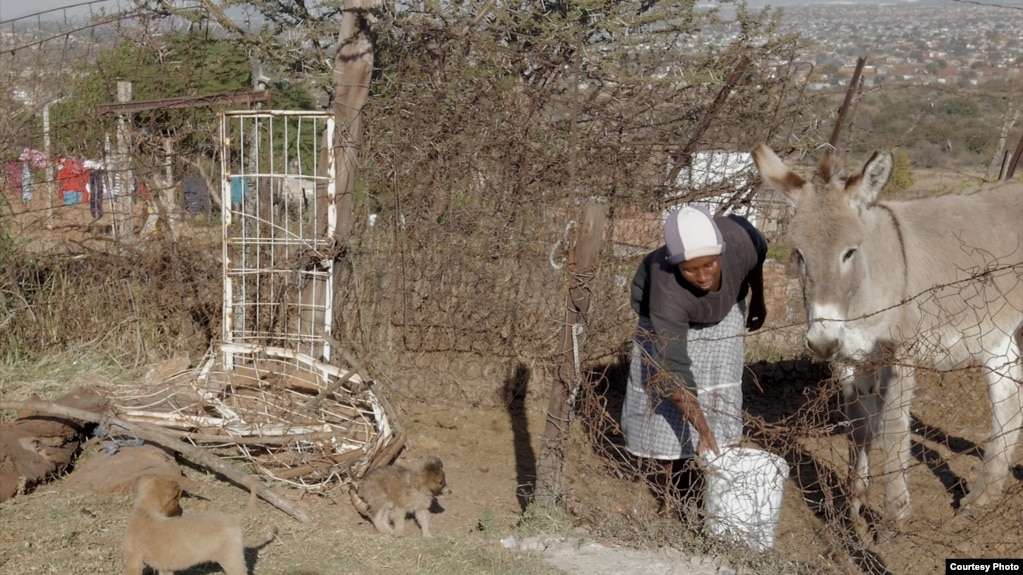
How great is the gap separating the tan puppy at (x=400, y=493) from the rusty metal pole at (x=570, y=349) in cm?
60

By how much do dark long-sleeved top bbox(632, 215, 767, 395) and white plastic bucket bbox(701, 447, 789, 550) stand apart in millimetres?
417

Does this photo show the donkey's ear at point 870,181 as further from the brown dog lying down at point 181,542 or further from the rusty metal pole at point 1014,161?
the rusty metal pole at point 1014,161

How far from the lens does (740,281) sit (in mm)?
5137

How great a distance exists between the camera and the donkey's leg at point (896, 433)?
17.0ft

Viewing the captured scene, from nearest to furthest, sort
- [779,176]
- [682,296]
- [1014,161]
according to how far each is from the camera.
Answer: [682,296]
[779,176]
[1014,161]

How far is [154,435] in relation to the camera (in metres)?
5.84

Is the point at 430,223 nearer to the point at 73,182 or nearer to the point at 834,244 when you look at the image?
the point at 73,182

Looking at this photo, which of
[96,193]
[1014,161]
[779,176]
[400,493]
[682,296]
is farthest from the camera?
[1014,161]

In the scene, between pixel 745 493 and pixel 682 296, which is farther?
pixel 682 296

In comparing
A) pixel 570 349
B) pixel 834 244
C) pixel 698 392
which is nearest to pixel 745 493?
pixel 698 392

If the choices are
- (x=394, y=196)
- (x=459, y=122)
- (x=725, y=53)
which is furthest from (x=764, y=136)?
(x=394, y=196)

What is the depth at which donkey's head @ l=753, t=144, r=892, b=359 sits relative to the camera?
4.94 metres

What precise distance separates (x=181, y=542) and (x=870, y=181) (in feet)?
12.2

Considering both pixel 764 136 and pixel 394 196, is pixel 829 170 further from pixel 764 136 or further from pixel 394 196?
pixel 394 196
